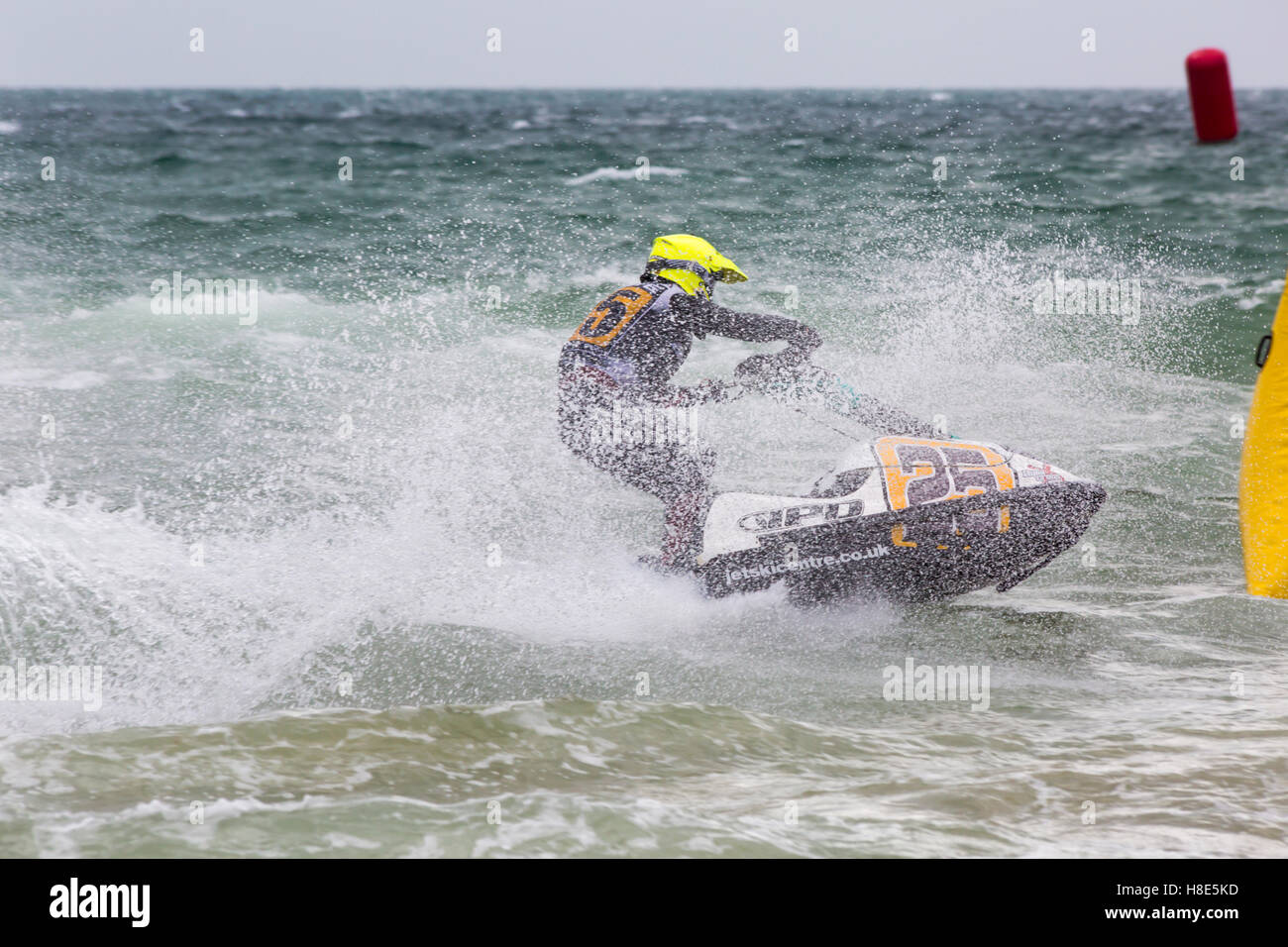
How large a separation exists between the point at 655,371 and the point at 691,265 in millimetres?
556

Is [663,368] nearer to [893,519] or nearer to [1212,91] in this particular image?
[893,519]

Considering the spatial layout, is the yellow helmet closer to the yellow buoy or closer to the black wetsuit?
the black wetsuit

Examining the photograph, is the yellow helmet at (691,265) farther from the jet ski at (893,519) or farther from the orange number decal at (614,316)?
the jet ski at (893,519)

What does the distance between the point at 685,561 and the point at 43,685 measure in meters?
2.73

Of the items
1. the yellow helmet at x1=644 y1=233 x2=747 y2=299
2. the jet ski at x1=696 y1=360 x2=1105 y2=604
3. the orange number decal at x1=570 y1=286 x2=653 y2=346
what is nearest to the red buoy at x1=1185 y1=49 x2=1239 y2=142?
the jet ski at x1=696 y1=360 x2=1105 y2=604

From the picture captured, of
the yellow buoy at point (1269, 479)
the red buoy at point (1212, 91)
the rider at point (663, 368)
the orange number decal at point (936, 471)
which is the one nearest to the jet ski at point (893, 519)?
the orange number decal at point (936, 471)

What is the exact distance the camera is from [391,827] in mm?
3398

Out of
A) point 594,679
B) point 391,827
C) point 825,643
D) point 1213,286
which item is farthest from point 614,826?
point 1213,286

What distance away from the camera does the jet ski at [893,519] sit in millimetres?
5379

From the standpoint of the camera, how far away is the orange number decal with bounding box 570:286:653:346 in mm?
5633

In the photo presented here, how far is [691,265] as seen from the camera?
5754mm

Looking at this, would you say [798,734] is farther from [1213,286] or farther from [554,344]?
[1213,286]

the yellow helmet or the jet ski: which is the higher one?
the yellow helmet

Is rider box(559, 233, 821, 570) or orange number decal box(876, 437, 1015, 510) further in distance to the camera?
rider box(559, 233, 821, 570)
